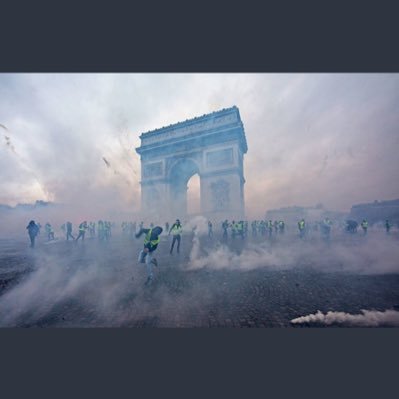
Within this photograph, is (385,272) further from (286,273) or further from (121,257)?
(121,257)

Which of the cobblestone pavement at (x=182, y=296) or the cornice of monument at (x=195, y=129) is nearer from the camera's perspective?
the cobblestone pavement at (x=182, y=296)

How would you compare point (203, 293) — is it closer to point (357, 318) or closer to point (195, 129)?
point (357, 318)

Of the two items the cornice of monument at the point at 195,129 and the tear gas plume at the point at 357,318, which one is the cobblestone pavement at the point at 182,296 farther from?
the cornice of monument at the point at 195,129

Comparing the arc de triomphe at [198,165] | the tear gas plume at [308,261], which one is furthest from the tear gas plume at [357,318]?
the arc de triomphe at [198,165]

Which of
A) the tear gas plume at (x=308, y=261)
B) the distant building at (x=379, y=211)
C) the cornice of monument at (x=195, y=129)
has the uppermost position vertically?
the cornice of monument at (x=195, y=129)

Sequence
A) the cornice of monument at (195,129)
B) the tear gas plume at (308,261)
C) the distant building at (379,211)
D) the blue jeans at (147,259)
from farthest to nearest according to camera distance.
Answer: the cornice of monument at (195,129), the distant building at (379,211), the tear gas plume at (308,261), the blue jeans at (147,259)

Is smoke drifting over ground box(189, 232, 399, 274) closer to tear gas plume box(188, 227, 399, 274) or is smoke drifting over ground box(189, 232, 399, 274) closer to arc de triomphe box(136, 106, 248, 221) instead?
tear gas plume box(188, 227, 399, 274)
